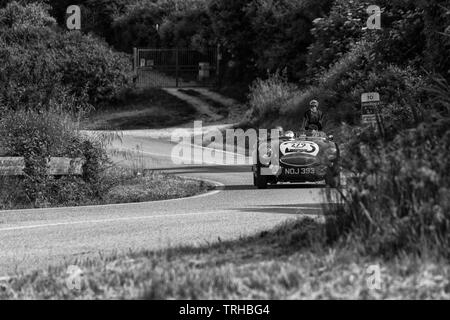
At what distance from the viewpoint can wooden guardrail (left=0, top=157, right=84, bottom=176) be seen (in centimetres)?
1986

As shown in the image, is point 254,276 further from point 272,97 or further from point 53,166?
point 272,97

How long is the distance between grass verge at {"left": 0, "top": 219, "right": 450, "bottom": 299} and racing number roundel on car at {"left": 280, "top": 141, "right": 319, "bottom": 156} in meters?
12.9

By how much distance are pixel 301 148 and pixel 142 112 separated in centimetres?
3191

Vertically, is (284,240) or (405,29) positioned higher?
(405,29)

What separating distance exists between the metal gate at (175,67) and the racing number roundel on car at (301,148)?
36.4 meters

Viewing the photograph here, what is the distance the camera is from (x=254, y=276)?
8.09 metres

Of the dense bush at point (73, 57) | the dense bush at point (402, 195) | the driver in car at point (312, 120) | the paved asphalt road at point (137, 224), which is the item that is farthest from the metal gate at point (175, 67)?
the dense bush at point (402, 195)

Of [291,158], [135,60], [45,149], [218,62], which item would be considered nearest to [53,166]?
[45,149]

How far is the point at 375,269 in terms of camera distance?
7.92 m

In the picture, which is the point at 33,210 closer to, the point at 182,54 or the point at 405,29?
the point at 405,29

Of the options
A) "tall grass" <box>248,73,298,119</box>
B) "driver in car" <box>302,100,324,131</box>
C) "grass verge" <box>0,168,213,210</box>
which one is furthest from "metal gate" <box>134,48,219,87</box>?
"driver in car" <box>302,100,324,131</box>

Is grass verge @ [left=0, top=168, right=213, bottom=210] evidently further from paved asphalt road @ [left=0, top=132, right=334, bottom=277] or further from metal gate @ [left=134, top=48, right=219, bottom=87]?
metal gate @ [left=134, top=48, right=219, bottom=87]
